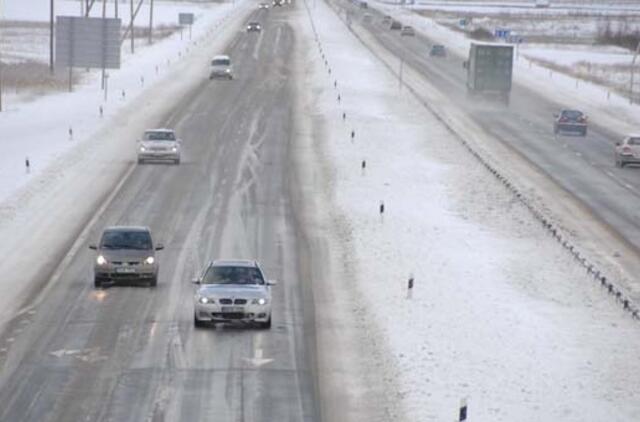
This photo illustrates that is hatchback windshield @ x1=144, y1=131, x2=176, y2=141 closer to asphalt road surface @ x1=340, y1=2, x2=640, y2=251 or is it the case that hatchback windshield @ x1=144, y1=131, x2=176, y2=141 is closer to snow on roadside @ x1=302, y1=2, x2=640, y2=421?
snow on roadside @ x1=302, y1=2, x2=640, y2=421

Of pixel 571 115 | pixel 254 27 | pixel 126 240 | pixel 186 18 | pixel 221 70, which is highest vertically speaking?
pixel 126 240

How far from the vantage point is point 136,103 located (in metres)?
84.6

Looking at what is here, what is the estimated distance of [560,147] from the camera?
70.2 meters

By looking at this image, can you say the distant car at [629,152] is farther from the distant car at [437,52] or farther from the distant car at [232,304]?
the distant car at [437,52]

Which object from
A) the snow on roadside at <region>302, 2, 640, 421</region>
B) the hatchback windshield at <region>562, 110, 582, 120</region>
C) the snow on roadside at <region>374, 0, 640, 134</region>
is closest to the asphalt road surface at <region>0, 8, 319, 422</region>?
the snow on roadside at <region>302, 2, 640, 421</region>

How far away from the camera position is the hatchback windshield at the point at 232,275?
1166 inches

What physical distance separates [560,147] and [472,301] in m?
38.5

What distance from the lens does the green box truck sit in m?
89.8

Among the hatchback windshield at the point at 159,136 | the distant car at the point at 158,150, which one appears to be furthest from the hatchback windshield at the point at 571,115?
the distant car at the point at 158,150

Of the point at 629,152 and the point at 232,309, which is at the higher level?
the point at 232,309

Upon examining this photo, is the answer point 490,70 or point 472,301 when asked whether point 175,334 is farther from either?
point 490,70

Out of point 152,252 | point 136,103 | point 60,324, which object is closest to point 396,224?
point 152,252

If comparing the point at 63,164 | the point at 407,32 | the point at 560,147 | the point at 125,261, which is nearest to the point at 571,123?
the point at 560,147

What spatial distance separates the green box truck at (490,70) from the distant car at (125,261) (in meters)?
58.3
